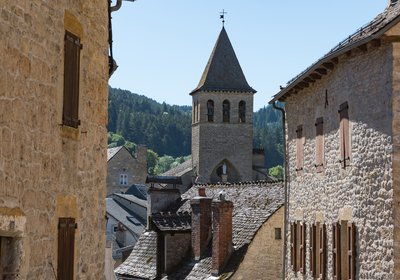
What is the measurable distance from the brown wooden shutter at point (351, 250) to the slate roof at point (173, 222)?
413 inches

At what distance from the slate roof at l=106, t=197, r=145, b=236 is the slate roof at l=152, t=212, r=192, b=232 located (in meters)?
21.5

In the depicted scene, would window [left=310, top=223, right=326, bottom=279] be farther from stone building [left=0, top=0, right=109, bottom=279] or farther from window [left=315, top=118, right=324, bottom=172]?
stone building [left=0, top=0, right=109, bottom=279]

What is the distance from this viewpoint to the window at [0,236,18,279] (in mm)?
7320

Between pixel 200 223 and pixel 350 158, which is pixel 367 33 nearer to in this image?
pixel 350 158

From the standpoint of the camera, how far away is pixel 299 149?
19875 mm

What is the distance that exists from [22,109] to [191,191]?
961 inches

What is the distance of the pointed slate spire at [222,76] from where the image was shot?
7400 centimetres

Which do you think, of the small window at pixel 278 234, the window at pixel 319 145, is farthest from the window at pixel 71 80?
the small window at pixel 278 234

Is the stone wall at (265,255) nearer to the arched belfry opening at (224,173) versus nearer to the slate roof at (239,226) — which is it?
the slate roof at (239,226)

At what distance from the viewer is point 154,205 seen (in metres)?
31.1

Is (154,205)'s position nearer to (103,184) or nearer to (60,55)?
(103,184)

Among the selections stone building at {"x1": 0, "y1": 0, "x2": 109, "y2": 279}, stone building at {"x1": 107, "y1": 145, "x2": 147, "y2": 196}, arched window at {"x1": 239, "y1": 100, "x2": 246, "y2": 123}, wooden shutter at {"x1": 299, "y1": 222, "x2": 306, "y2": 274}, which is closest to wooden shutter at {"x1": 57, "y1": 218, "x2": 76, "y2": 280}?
stone building at {"x1": 0, "y1": 0, "x2": 109, "y2": 279}

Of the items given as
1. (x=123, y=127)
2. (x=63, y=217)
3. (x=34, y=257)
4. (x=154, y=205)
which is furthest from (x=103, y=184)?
(x=123, y=127)

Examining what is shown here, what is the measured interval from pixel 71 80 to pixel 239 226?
15.9 meters
